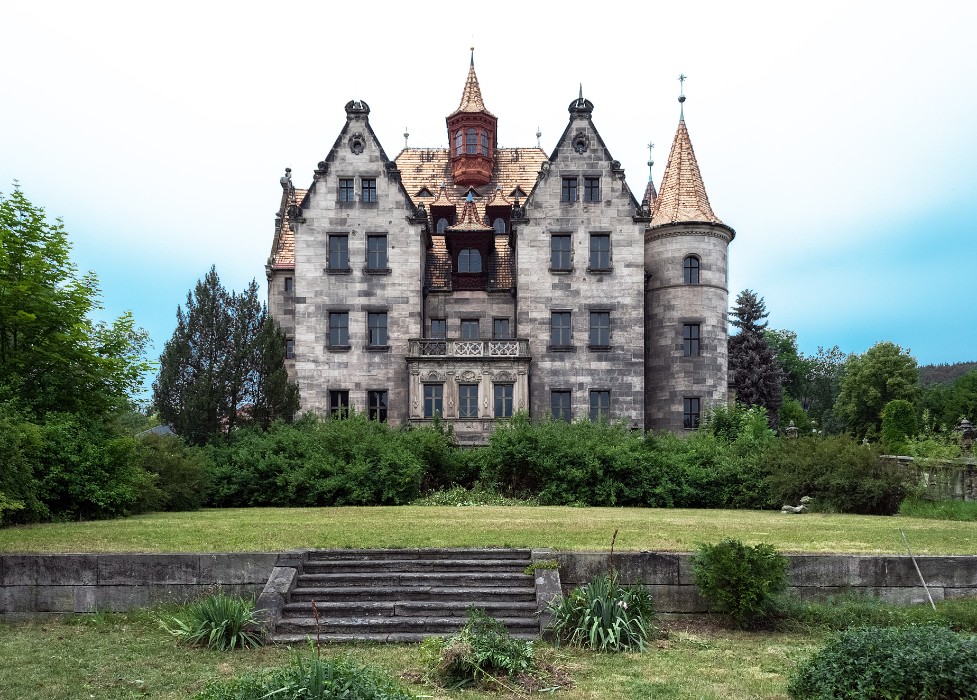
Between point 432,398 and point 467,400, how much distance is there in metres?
1.60

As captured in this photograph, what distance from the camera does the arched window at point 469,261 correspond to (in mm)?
40625

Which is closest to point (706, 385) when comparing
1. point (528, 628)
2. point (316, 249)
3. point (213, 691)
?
point (316, 249)

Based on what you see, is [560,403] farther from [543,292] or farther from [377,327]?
[377,327]

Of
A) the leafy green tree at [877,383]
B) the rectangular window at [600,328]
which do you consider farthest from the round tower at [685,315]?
the leafy green tree at [877,383]

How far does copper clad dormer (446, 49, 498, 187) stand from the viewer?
142 feet

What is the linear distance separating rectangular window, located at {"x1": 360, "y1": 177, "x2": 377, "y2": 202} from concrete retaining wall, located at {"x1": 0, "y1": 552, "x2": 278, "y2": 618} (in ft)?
91.1

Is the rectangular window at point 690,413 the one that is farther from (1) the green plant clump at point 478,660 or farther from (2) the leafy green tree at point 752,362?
(1) the green plant clump at point 478,660

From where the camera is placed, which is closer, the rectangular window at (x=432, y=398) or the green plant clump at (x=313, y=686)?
the green plant clump at (x=313, y=686)

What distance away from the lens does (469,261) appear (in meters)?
40.7

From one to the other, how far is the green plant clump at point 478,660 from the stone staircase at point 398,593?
1.66 metres

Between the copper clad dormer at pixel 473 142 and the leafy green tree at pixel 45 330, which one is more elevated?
the copper clad dormer at pixel 473 142

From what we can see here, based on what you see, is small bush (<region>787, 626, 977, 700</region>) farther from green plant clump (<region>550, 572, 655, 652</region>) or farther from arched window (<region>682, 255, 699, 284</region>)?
arched window (<region>682, 255, 699, 284</region>)

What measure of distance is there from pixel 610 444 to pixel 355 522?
38.4 feet

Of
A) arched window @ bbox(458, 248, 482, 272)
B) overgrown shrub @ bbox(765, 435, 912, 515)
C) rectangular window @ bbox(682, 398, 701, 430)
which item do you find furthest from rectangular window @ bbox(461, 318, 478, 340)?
overgrown shrub @ bbox(765, 435, 912, 515)
